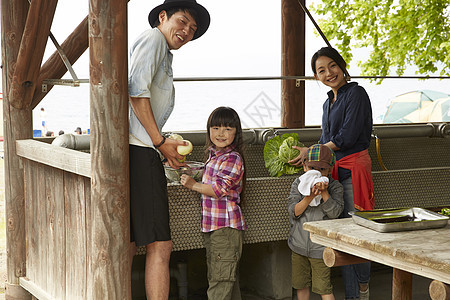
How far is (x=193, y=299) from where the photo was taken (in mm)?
4629

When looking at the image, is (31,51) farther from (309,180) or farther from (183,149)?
(309,180)

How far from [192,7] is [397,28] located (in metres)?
10.0

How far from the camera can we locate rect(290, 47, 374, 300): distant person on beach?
4031 millimetres

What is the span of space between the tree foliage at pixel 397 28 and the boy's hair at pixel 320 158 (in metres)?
7.88

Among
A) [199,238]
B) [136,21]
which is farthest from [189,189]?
[136,21]

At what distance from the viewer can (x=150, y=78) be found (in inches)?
128

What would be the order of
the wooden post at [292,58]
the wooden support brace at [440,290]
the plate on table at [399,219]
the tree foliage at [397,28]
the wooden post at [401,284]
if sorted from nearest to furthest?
the wooden support brace at [440,290] < the plate on table at [399,219] < the wooden post at [401,284] < the wooden post at [292,58] < the tree foliage at [397,28]

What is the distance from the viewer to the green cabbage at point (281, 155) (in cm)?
442

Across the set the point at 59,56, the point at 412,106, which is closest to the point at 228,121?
the point at 59,56

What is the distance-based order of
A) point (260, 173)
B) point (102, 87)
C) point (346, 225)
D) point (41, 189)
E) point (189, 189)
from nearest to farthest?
point (346, 225), point (102, 87), point (189, 189), point (41, 189), point (260, 173)

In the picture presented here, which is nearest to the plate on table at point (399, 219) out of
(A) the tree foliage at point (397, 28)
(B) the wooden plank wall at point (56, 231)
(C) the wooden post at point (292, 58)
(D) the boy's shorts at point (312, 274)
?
(D) the boy's shorts at point (312, 274)

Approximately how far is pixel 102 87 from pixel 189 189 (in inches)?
38.5

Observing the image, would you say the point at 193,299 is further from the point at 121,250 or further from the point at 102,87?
the point at 102,87

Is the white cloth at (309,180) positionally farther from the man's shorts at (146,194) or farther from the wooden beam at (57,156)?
the wooden beam at (57,156)
